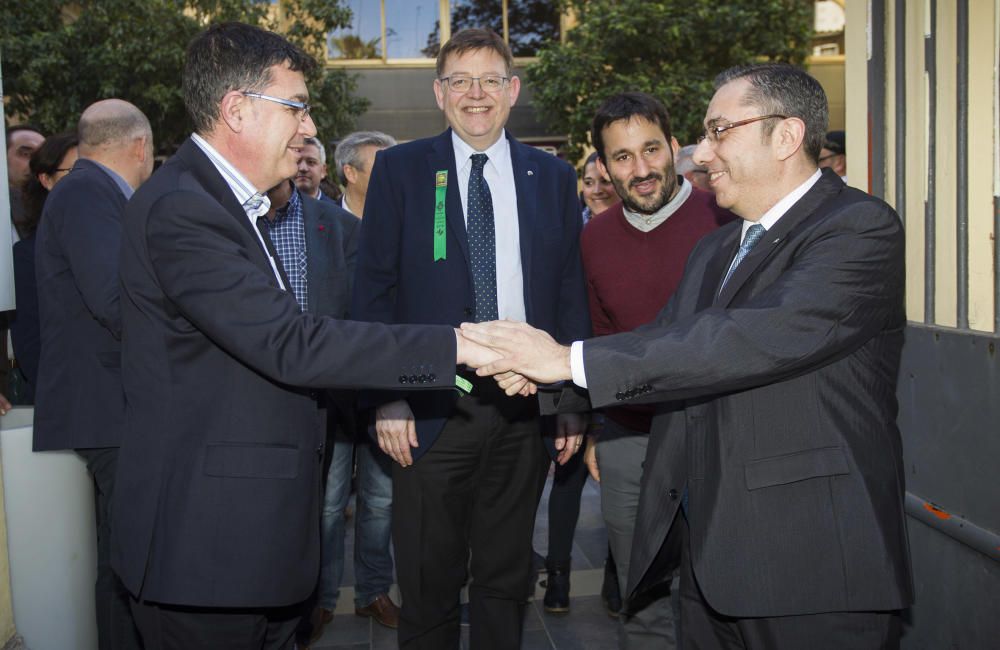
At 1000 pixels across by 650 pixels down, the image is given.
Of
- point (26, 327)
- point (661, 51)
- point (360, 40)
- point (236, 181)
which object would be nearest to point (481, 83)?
point (236, 181)

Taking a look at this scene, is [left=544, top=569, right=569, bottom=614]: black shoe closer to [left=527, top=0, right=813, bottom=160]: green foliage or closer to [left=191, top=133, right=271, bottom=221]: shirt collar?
[left=191, top=133, right=271, bottom=221]: shirt collar

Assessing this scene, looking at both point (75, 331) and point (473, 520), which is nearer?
point (473, 520)

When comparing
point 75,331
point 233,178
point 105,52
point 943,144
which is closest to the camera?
point 233,178

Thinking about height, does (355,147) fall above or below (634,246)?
above

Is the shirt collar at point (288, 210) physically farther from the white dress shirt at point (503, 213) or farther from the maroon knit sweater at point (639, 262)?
the maroon knit sweater at point (639, 262)

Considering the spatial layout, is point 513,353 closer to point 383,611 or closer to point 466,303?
point 466,303

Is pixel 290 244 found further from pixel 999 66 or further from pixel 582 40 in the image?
pixel 582 40

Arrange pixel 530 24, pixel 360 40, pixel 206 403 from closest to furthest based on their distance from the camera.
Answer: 1. pixel 206 403
2. pixel 530 24
3. pixel 360 40

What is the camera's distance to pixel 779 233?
8.45 ft

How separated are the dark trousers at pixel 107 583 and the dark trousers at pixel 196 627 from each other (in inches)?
48.3

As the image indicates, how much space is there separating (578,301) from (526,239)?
1.19ft

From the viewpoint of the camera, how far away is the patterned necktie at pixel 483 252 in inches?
137

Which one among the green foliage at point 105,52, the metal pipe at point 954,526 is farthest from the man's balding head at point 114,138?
the green foliage at point 105,52

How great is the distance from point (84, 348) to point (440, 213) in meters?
1.52
